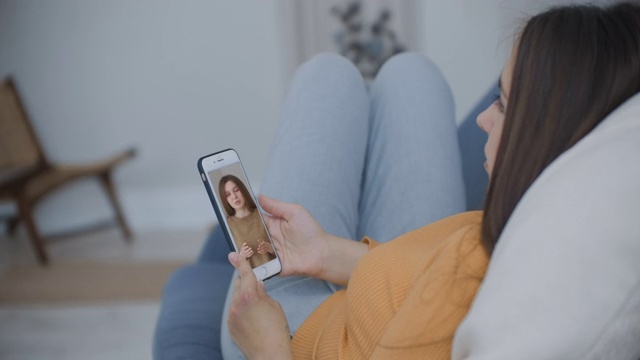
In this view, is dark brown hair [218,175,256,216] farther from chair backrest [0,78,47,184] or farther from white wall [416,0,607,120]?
chair backrest [0,78,47,184]

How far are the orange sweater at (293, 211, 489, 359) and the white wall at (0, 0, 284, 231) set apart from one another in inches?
69.7

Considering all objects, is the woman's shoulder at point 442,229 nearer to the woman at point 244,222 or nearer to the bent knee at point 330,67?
the woman at point 244,222

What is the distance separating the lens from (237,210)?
96 cm

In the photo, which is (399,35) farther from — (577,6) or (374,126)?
(577,6)

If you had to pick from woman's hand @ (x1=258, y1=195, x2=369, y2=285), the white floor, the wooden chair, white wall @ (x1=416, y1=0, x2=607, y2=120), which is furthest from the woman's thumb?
the wooden chair

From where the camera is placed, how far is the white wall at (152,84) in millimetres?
2553

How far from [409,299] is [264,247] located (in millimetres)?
335

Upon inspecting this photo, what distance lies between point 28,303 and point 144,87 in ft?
2.76

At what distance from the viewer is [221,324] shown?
1.02m

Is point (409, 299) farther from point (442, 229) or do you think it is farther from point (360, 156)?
A: point (360, 156)

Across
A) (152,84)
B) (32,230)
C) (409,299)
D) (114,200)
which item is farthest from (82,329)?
(409,299)

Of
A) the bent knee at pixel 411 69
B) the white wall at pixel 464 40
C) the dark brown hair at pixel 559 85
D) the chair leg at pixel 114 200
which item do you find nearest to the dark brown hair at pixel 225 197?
the dark brown hair at pixel 559 85

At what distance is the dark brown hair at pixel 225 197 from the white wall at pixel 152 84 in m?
1.63

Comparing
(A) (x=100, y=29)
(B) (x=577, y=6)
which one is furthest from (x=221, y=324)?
(A) (x=100, y=29)
